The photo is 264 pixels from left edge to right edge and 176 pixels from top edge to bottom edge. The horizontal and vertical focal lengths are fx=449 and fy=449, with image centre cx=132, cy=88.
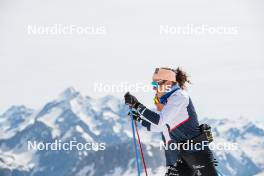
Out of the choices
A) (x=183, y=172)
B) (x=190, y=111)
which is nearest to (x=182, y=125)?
(x=190, y=111)

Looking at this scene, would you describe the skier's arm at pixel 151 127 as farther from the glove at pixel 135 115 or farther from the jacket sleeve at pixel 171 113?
the glove at pixel 135 115

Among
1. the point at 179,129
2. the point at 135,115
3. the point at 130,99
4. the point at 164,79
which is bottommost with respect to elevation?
the point at 179,129

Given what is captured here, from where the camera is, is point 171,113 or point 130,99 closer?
point 171,113

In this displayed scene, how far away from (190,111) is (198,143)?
1.40 ft

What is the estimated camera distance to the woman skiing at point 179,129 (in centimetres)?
568

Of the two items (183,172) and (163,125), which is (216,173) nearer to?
(183,172)

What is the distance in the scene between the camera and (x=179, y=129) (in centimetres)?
579

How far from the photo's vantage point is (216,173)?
18.6ft

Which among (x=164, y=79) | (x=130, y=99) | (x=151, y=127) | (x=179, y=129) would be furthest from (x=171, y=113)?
(x=130, y=99)

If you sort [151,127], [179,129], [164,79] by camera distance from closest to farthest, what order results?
[179,129]
[151,127]
[164,79]

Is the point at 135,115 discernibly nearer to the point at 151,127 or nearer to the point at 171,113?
the point at 151,127

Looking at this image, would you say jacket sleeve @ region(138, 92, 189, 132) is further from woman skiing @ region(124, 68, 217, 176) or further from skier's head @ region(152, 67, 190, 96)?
skier's head @ region(152, 67, 190, 96)

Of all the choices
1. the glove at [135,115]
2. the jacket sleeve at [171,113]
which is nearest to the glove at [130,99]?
the glove at [135,115]

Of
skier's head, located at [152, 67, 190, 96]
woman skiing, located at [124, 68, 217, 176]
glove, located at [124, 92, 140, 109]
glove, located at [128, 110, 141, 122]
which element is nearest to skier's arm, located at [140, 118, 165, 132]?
woman skiing, located at [124, 68, 217, 176]
